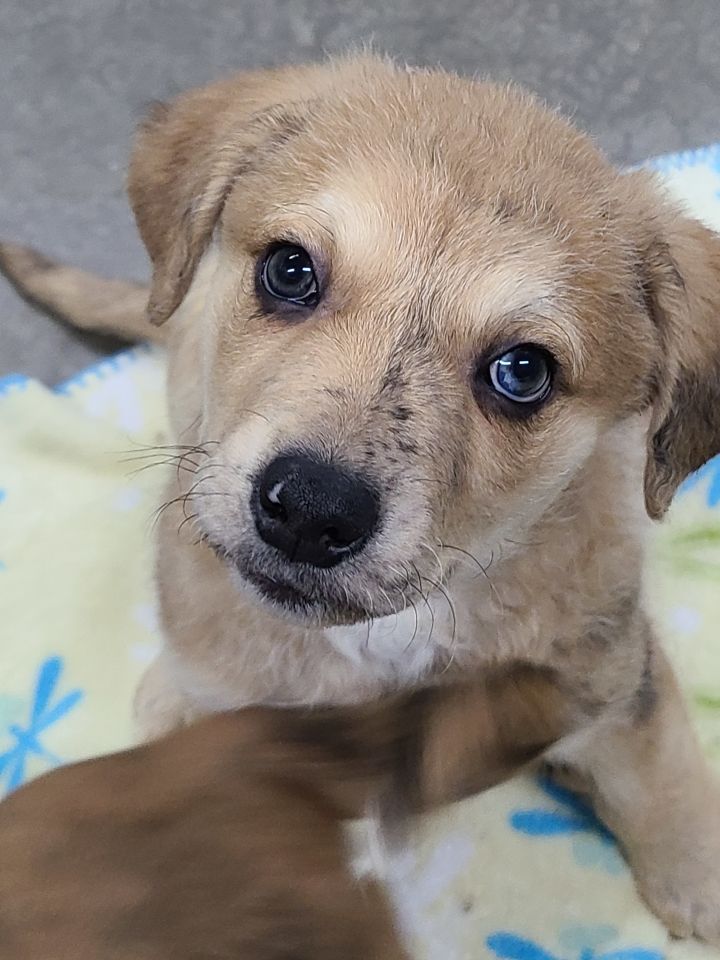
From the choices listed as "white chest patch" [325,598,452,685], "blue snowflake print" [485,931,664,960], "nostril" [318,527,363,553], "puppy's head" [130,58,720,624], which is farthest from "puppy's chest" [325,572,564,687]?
"blue snowflake print" [485,931,664,960]

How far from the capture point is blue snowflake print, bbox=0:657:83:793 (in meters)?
2.16

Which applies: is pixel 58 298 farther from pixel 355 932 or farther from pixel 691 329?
→ pixel 355 932

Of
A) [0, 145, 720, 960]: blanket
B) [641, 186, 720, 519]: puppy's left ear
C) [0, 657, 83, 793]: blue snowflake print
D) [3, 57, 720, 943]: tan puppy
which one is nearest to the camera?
[3, 57, 720, 943]: tan puppy

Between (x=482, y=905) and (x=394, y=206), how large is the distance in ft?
4.14

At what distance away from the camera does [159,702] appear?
6.79 feet

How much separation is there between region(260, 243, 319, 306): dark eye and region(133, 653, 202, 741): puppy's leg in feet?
2.44

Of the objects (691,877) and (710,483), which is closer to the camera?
(691,877)

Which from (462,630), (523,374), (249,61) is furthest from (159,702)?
(249,61)

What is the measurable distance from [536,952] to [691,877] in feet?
0.99

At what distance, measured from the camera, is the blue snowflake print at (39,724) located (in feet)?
7.10

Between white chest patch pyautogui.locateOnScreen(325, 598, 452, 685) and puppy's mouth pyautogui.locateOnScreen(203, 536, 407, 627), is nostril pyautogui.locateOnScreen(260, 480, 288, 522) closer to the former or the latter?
puppy's mouth pyautogui.locateOnScreen(203, 536, 407, 627)

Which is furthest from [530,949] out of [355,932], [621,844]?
[355,932]

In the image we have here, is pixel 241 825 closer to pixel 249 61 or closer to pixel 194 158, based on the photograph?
pixel 194 158

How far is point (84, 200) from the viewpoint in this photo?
3.17 meters
